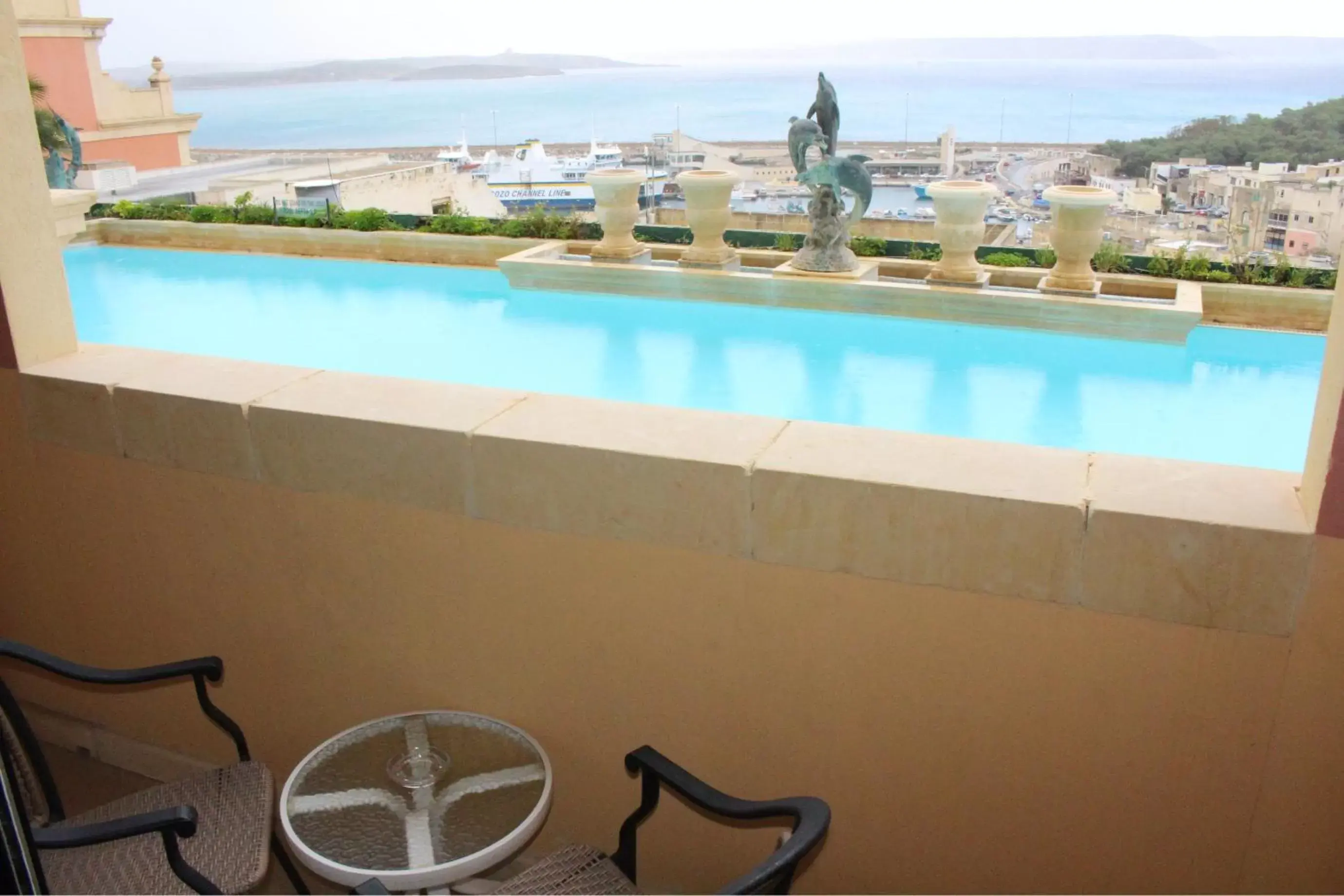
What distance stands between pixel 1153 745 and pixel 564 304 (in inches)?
300

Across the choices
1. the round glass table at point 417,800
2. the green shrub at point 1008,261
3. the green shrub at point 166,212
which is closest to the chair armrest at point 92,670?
the round glass table at point 417,800

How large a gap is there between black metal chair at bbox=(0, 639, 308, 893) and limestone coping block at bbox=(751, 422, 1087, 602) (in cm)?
111

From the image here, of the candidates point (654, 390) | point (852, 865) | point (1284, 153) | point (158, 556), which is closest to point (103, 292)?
point (654, 390)

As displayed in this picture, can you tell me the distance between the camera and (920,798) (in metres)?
1.85

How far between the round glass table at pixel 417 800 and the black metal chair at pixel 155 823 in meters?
0.12

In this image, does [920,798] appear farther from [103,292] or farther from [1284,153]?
[1284,153]

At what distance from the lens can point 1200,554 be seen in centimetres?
153

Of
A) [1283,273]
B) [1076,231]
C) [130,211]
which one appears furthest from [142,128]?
[1283,273]

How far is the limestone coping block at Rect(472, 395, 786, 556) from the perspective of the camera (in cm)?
180

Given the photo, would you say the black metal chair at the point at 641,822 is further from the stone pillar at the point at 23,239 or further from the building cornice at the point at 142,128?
the building cornice at the point at 142,128

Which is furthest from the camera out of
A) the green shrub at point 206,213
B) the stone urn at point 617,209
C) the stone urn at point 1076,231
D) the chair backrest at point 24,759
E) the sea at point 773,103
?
the sea at point 773,103

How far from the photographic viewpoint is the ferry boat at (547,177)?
1138 cm

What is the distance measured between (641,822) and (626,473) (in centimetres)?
62

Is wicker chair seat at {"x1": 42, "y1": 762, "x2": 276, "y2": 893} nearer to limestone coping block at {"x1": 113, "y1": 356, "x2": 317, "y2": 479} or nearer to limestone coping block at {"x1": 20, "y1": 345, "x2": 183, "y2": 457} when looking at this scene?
limestone coping block at {"x1": 113, "y1": 356, "x2": 317, "y2": 479}
